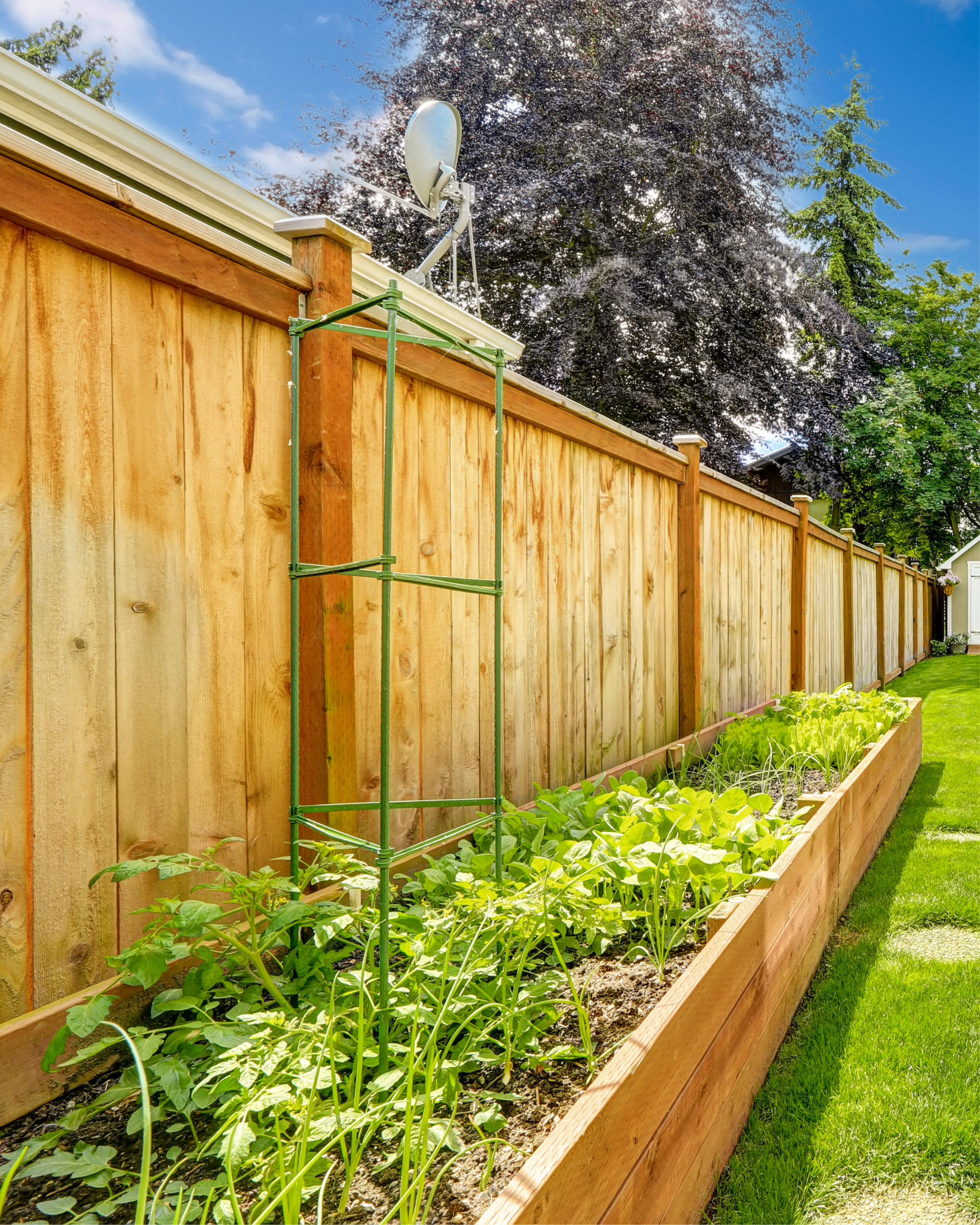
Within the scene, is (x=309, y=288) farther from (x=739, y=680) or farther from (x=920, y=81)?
(x=920, y=81)

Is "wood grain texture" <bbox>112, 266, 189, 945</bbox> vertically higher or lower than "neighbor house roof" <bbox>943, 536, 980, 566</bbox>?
lower

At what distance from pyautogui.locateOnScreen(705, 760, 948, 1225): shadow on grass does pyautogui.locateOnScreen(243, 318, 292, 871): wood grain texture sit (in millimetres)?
1050

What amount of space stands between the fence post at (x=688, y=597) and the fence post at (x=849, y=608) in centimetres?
477

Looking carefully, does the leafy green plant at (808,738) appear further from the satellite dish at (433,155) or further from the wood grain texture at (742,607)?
the satellite dish at (433,155)

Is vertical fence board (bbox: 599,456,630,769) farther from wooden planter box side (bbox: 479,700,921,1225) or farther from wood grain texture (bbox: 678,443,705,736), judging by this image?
wooden planter box side (bbox: 479,700,921,1225)

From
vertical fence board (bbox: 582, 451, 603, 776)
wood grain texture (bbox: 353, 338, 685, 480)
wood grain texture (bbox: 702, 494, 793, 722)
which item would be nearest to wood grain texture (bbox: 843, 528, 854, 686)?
wood grain texture (bbox: 702, 494, 793, 722)

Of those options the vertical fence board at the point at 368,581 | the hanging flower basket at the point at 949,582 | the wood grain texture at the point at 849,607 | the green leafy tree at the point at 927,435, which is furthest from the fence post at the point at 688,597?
the hanging flower basket at the point at 949,582

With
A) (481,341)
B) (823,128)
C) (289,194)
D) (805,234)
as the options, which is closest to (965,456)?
(805,234)

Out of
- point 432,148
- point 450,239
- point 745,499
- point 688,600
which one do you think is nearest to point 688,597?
point 688,600

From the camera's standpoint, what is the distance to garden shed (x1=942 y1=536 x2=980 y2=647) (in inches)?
765

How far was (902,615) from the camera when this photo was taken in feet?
40.4

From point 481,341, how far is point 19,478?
2107 millimetres

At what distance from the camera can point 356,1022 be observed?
51.2 inches

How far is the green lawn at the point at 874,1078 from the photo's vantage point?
4.81ft
